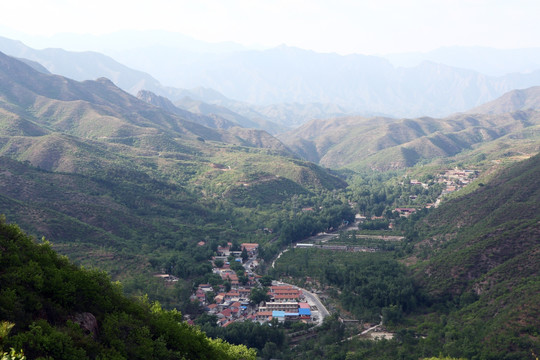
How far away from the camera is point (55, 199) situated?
Answer: 6725cm

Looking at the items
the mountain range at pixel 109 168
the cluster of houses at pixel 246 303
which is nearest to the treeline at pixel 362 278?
the cluster of houses at pixel 246 303

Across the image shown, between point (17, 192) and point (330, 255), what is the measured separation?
47790mm

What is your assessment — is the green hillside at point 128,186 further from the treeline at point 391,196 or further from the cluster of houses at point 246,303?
the treeline at point 391,196

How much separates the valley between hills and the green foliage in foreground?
2.7 inches

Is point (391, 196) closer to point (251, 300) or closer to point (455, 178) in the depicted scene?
point (455, 178)

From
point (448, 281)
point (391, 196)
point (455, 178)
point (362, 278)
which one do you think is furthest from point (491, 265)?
point (455, 178)

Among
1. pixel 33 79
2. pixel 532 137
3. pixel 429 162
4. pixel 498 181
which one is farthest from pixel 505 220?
pixel 33 79

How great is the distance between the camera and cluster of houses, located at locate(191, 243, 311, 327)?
46.3 m

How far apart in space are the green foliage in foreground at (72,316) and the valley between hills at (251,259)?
7cm

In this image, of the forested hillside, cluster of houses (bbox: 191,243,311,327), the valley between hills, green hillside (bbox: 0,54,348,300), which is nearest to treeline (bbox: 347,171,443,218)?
the valley between hills

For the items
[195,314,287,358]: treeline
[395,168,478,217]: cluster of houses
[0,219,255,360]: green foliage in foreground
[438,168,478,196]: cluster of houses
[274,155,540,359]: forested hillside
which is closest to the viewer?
[0,219,255,360]: green foliage in foreground

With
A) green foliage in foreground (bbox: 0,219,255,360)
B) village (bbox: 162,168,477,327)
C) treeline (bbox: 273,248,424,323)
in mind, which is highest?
green foliage in foreground (bbox: 0,219,255,360)

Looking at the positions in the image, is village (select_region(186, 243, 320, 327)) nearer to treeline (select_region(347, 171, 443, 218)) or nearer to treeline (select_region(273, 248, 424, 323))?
treeline (select_region(273, 248, 424, 323))

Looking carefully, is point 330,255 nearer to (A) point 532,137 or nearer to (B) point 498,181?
(B) point 498,181
